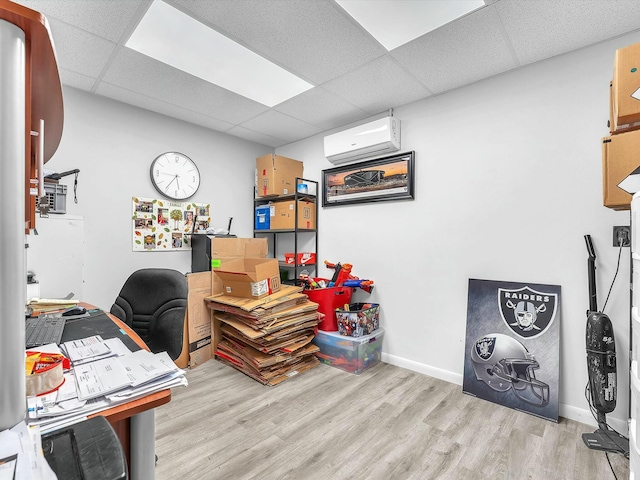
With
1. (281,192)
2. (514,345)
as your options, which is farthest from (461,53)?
(281,192)

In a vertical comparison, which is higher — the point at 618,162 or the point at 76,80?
the point at 76,80

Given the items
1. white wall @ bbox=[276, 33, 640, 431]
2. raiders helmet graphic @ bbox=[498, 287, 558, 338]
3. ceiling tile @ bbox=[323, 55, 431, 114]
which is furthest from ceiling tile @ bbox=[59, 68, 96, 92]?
raiders helmet graphic @ bbox=[498, 287, 558, 338]

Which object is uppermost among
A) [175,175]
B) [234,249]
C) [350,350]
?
[175,175]

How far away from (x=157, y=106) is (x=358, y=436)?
3142 millimetres

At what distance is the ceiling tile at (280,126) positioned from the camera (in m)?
3.17

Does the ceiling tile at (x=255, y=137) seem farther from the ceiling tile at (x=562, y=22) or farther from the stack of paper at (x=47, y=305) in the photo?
the ceiling tile at (x=562, y=22)

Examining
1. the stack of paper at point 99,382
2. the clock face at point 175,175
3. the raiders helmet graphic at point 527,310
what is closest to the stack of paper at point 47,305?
the stack of paper at point 99,382

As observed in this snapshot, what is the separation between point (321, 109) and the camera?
298 centimetres

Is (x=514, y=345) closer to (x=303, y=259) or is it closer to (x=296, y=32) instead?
(x=303, y=259)

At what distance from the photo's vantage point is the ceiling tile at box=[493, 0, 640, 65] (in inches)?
65.7

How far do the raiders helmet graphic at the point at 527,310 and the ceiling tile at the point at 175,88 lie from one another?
2605 mm

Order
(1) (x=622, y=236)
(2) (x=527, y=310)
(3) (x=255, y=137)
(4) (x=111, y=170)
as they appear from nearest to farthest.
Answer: (1) (x=622, y=236), (2) (x=527, y=310), (4) (x=111, y=170), (3) (x=255, y=137)

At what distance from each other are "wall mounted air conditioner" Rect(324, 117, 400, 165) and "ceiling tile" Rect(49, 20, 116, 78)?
6.19 ft

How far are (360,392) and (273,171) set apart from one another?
238 cm
